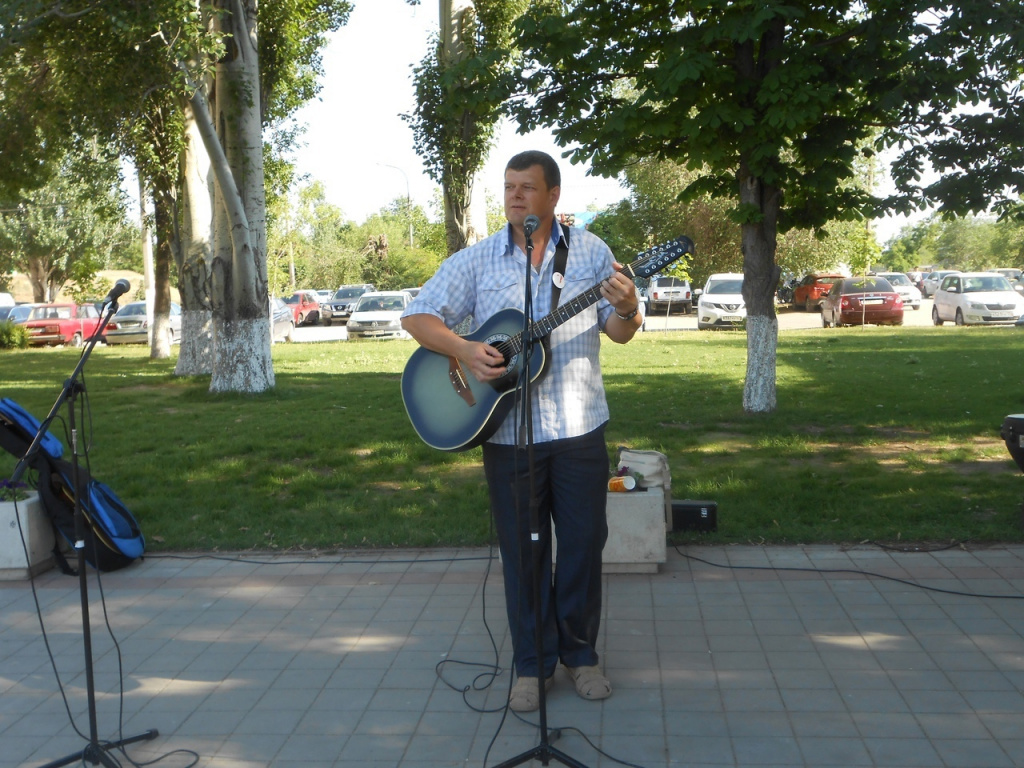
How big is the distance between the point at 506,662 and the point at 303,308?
41.9 m

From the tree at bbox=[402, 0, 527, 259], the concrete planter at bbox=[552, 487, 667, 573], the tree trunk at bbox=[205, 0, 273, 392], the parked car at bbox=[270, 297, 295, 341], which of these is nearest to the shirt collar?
the concrete planter at bbox=[552, 487, 667, 573]

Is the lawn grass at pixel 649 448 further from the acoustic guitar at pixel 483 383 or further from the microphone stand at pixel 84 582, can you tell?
the acoustic guitar at pixel 483 383

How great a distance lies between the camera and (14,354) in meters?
28.0

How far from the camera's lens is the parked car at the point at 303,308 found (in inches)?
1773

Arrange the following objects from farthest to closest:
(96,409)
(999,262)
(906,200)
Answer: (999,262) → (96,409) → (906,200)

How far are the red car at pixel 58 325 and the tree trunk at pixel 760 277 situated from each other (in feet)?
89.7

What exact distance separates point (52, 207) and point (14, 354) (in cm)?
2735

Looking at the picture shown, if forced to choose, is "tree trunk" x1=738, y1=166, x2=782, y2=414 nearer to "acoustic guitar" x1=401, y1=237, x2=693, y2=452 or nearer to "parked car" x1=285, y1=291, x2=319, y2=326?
"acoustic guitar" x1=401, y1=237, x2=693, y2=452

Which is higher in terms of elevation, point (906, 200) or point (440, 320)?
point (906, 200)

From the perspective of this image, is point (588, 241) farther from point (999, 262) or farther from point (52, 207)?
point (999, 262)

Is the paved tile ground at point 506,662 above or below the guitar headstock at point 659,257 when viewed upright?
below

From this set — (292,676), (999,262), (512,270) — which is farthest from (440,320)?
(999,262)

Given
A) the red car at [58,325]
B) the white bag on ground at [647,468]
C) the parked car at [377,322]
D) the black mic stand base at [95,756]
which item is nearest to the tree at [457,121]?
the white bag on ground at [647,468]

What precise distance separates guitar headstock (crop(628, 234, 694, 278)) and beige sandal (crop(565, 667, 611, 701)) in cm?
166
